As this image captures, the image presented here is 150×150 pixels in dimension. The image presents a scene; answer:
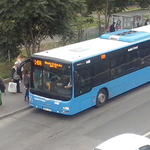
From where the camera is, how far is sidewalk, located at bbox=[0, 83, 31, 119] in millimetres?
16984

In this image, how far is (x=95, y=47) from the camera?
17453 mm

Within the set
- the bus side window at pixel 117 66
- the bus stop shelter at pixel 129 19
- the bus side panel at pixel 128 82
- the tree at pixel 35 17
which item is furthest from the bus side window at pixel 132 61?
the bus stop shelter at pixel 129 19

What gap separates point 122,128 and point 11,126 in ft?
13.4

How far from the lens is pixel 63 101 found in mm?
15688

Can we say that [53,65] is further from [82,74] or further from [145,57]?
[145,57]

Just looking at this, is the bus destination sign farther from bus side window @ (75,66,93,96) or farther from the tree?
the tree

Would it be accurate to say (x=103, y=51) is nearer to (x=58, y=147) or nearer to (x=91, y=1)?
(x=58, y=147)

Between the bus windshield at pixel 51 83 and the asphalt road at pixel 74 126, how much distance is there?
1007 millimetres

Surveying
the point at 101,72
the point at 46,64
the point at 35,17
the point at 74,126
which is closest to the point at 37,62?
the point at 46,64

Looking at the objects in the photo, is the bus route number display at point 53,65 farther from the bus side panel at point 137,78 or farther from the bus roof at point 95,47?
the bus side panel at point 137,78

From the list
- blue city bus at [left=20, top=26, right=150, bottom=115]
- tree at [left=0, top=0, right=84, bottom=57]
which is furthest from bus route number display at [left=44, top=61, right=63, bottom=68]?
tree at [left=0, top=0, right=84, bottom=57]

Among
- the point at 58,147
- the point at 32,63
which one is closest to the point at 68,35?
the point at 32,63

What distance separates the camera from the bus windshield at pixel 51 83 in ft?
51.1

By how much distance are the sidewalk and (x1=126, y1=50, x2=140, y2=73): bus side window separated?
4781 mm
